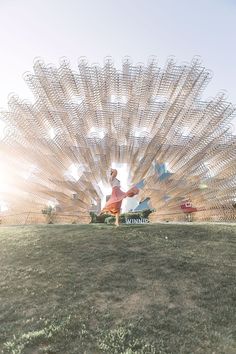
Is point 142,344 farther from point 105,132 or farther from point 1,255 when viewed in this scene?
point 105,132

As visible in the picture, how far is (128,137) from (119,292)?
1292 cm

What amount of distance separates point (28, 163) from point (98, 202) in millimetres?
4954

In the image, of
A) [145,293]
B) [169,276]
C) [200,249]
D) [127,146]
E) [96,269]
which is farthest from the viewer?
[127,146]

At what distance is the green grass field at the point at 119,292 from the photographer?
31.0 ft

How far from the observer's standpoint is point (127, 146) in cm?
2362

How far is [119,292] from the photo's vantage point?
12008 mm

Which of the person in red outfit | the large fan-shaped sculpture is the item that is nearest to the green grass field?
the person in red outfit

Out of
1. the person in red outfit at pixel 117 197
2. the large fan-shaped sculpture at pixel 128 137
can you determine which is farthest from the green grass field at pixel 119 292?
the large fan-shaped sculpture at pixel 128 137

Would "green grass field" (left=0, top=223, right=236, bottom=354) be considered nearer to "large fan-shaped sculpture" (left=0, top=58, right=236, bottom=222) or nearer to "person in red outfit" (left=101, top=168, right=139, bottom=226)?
"person in red outfit" (left=101, top=168, right=139, bottom=226)

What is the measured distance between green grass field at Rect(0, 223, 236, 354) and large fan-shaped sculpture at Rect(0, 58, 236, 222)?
18.9 ft

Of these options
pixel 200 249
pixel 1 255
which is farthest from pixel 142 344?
pixel 1 255

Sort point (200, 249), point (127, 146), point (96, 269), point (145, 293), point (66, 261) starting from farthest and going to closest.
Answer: point (127, 146), point (200, 249), point (66, 261), point (96, 269), point (145, 293)

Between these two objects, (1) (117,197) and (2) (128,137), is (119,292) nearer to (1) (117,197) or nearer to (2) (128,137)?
(1) (117,197)

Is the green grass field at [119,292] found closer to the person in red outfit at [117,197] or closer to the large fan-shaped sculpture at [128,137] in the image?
the person in red outfit at [117,197]
